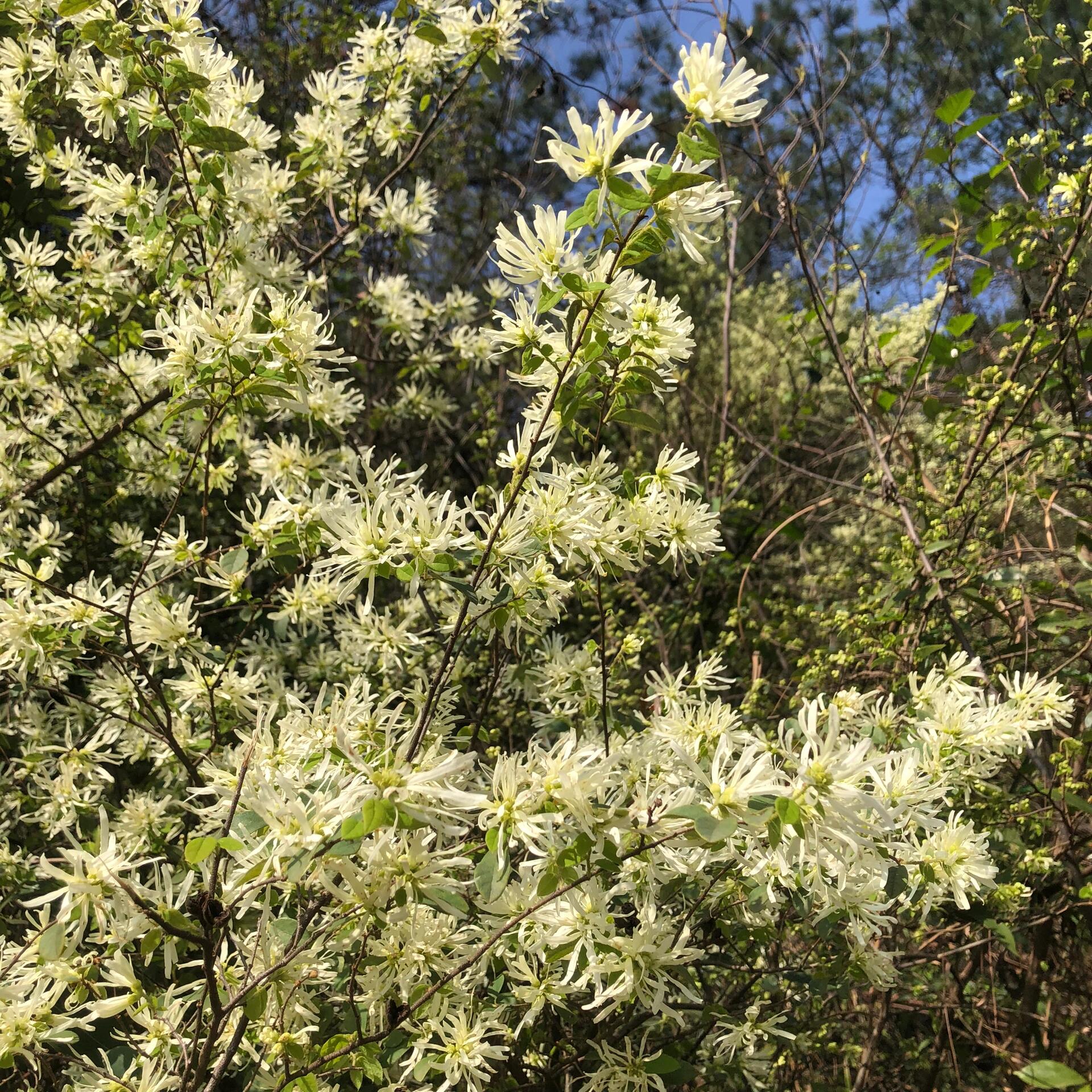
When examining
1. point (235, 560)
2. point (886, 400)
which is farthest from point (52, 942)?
point (886, 400)

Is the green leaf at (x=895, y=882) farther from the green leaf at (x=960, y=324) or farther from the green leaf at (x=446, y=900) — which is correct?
the green leaf at (x=960, y=324)

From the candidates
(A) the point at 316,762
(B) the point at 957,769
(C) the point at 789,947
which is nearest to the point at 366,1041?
(A) the point at 316,762

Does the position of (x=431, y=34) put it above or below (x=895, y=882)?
above

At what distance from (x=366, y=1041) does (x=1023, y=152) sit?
2.34 metres

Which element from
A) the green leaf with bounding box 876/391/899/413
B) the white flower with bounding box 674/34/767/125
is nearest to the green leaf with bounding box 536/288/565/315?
the white flower with bounding box 674/34/767/125

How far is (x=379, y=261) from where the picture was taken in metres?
3.42

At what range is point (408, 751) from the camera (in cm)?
93

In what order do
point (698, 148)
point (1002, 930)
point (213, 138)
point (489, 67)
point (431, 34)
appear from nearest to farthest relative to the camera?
point (698, 148)
point (213, 138)
point (1002, 930)
point (431, 34)
point (489, 67)

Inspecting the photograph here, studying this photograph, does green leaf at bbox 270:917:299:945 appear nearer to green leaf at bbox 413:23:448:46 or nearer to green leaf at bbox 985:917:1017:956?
green leaf at bbox 985:917:1017:956

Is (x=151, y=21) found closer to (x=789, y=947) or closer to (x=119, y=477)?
(x=119, y=477)

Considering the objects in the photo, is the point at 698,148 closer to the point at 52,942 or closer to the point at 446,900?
the point at 446,900

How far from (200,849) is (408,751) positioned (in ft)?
0.71

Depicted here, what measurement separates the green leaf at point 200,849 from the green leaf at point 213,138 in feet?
3.46

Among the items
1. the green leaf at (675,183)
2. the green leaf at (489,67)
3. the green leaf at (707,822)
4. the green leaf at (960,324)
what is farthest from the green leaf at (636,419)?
the green leaf at (960,324)
